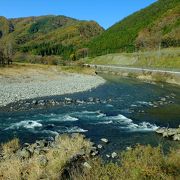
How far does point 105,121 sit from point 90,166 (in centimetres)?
1925

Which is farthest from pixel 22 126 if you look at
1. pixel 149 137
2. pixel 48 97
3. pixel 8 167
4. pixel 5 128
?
pixel 48 97

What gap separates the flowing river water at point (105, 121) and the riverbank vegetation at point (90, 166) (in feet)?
11.9

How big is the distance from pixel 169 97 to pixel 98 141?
2954 cm

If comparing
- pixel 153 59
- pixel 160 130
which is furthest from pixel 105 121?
pixel 153 59

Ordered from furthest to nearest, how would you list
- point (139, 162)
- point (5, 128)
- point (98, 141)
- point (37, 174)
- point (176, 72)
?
point (176, 72)
point (5, 128)
point (98, 141)
point (37, 174)
point (139, 162)

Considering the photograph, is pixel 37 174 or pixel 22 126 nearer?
pixel 37 174

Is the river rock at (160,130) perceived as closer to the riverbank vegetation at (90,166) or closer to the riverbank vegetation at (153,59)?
the riverbank vegetation at (90,166)

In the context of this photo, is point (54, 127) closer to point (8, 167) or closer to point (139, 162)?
point (8, 167)

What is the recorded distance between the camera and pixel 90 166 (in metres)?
14.7

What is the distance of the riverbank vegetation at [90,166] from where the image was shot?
10.9 metres

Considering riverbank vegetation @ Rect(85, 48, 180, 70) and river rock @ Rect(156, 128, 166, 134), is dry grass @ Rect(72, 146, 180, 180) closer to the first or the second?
river rock @ Rect(156, 128, 166, 134)

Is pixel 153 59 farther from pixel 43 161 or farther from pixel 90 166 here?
pixel 90 166

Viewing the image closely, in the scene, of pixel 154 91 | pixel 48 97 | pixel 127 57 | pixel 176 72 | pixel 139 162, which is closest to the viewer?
pixel 139 162

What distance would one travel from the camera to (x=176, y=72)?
81375mm
